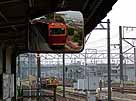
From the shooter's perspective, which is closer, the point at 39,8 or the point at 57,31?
the point at 57,31

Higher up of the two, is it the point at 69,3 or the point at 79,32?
the point at 69,3

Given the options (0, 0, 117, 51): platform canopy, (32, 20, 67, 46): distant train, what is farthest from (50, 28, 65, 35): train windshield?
(0, 0, 117, 51): platform canopy

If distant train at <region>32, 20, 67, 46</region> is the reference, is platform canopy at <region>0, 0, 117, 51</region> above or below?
above

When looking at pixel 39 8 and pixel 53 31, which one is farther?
pixel 39 8

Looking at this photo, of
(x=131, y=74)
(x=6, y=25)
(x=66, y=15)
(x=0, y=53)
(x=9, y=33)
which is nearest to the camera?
(x=66, y=15)

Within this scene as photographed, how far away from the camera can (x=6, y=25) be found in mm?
8547

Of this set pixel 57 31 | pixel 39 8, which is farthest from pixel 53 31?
pixel 39 8

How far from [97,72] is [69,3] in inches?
2920

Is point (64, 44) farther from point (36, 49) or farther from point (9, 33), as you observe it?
point (9, 33)

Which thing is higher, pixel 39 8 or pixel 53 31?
pixel 39 8

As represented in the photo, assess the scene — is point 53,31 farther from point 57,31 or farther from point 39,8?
point 39,8

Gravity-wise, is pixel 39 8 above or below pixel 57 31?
above

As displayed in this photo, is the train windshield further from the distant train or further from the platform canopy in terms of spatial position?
the platform canopy

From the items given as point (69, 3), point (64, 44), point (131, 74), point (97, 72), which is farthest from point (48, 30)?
point (131, 74)
